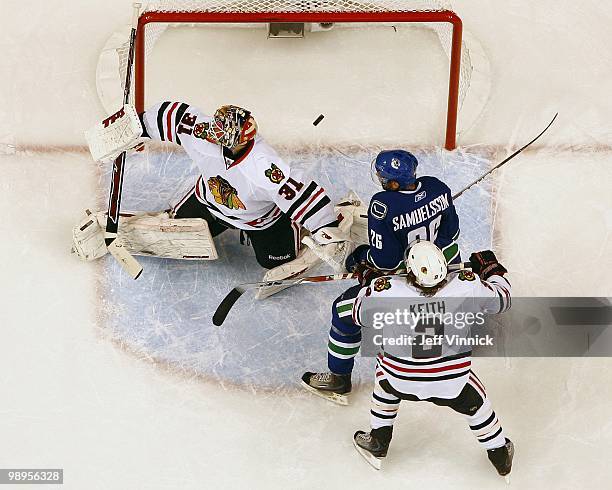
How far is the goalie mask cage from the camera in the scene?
5016 millimetres

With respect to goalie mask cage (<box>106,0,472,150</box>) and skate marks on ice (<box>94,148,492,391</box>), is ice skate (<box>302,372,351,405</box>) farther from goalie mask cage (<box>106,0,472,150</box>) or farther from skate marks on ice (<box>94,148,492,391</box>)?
goalie mask cage (<box>106,0,472,150</box>)

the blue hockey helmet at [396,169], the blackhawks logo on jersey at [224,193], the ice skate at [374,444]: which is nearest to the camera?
the blue hockey helmet at [396,169]

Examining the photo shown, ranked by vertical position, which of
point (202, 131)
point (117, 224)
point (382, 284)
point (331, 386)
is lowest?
point (331, 386)

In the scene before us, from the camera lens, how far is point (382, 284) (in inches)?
163

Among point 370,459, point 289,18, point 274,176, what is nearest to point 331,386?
point 370,459

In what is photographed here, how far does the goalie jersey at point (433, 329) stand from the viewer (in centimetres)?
411

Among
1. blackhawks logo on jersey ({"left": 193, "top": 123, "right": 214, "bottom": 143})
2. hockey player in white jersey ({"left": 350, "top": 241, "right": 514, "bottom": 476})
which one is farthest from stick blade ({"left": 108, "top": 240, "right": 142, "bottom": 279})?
hockey player in white jersey ({"left": 350, "top": 241, "right": 514, "bottom": 476})

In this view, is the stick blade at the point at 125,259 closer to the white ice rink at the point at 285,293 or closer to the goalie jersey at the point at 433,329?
the white ice rink at the point at 285,293

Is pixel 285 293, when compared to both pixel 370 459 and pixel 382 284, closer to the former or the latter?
pixel 370 459

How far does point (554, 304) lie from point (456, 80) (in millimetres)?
934

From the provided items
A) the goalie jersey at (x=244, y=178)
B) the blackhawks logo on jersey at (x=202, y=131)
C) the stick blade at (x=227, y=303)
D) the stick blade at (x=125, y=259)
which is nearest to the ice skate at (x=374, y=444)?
the stick blade at (x=227, y=303)

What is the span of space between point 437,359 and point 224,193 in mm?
1017

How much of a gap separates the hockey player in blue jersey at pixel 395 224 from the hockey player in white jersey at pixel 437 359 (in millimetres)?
121

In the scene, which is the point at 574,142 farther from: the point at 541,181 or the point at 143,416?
the point at 143,416
